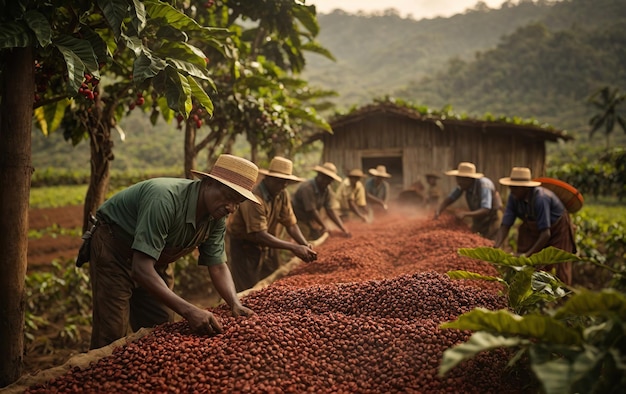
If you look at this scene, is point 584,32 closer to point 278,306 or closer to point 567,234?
point 567,234

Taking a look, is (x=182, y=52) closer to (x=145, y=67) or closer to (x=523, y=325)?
(x=145, y=67)

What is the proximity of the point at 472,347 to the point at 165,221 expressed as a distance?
5.77 ft

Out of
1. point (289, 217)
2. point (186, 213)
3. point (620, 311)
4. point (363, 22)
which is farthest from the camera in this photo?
point (363, 22)

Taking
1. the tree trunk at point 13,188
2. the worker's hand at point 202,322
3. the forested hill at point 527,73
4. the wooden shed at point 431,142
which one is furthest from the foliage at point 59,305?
the forested hill at point 527,73

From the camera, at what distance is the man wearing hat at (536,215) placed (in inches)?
175

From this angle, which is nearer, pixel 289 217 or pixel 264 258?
pixel 289 217

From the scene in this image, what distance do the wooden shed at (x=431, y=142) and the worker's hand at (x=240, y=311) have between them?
7.50m

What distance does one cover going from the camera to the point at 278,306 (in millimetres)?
2908

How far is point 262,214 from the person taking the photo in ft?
13.3

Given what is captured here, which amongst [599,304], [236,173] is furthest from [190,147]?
[599,304]

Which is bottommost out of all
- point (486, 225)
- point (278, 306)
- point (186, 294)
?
point (186, 294)

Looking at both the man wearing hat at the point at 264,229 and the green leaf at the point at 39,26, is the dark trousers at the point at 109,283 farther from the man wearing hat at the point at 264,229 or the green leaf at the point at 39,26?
the man wearing hat at the point at 264,229

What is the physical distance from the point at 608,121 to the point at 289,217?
39.6m

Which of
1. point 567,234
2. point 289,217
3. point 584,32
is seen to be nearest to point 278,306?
point 289,217
